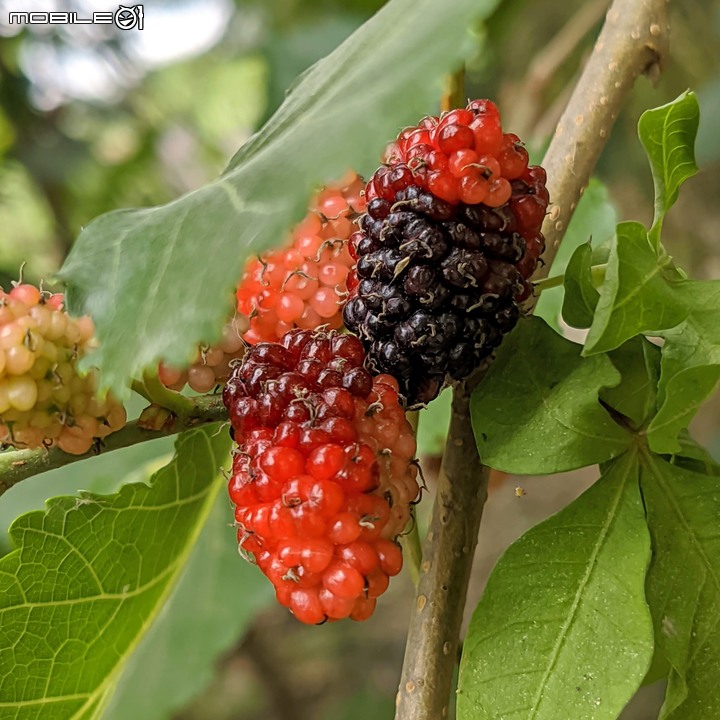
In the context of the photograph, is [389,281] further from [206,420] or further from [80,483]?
[80,483]

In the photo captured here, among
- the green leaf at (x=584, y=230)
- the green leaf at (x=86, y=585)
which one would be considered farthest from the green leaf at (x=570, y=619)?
the green leaf at (x=584, y=230)

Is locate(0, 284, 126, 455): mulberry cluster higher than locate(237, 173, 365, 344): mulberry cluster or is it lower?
higher

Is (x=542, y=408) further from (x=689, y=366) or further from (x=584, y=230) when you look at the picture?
(x=584, y=230)

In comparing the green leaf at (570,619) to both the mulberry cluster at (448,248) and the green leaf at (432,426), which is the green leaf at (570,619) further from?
the green leaf at (432,426)

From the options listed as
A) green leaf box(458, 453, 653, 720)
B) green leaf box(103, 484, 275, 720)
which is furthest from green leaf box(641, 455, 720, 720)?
green leaf box(103, 484, 275, 720)

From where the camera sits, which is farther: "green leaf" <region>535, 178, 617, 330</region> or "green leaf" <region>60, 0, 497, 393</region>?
"green leaf" <region>535, 178, 617, 330</region>

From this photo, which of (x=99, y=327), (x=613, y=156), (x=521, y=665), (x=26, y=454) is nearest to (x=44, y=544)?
(x=26, y=454)

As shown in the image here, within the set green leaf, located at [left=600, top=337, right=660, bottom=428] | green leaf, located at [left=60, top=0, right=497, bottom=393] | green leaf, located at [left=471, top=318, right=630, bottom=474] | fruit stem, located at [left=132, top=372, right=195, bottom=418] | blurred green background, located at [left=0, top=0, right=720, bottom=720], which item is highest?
green leaf, located at [left=60, top=0, right=497, bottom=393]

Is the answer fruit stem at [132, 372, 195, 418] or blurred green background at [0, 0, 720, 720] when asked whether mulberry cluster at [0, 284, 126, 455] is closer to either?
fruit stem at [132, 372, 195, 418]
